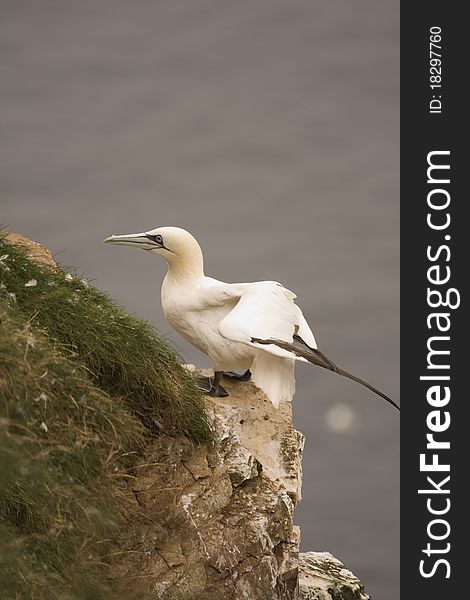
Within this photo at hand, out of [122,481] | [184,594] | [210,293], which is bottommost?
[184,594]

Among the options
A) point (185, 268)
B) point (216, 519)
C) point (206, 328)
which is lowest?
point (216, 519)

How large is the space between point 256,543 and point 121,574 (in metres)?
0.78

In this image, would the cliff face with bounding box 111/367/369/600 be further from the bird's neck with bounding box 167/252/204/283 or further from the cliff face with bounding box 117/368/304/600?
the bird's neck with bounding box 167/252/204/283

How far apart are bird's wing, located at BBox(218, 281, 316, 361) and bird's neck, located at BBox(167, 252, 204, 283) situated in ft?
0.81

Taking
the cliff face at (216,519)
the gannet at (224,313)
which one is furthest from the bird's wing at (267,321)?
the cliff face at (216,519)

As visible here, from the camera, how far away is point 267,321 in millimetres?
6848

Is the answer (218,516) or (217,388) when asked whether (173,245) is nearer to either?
(217,388)

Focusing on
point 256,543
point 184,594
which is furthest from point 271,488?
point 184,594

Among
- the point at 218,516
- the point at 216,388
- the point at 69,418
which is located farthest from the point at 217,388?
the point at 69,418

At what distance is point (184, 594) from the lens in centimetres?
638

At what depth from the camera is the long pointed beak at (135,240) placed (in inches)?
290

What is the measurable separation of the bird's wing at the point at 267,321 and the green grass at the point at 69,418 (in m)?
0.42

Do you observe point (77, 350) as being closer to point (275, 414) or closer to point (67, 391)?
point (67, 391)

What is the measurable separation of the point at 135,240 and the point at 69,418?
5.95 ft
